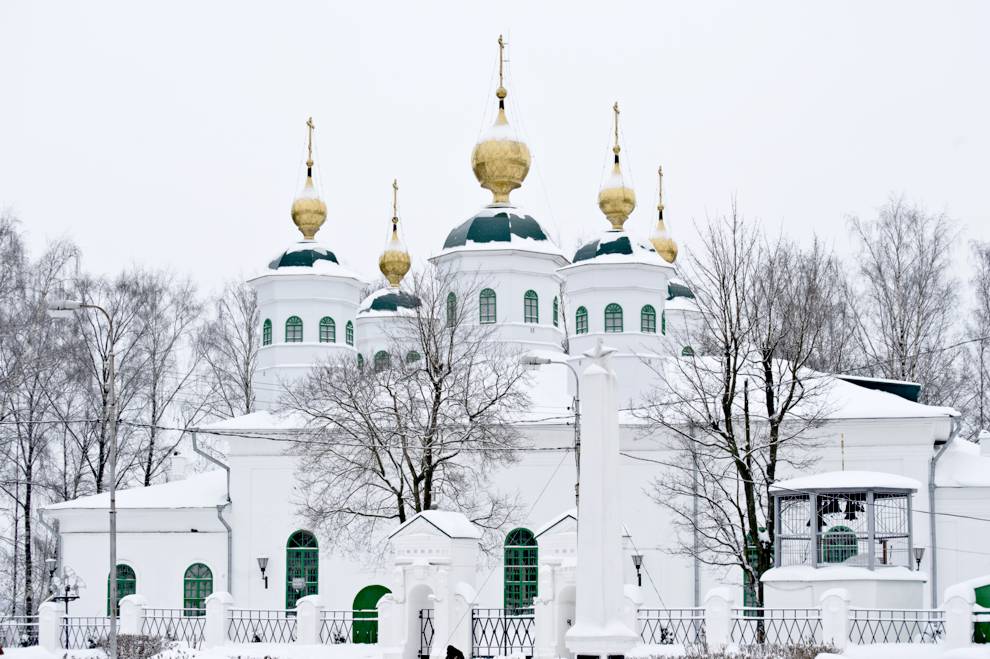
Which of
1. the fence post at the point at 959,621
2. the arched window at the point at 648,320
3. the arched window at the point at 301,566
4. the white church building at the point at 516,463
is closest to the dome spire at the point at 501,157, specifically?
the white church building at the point at 516,463

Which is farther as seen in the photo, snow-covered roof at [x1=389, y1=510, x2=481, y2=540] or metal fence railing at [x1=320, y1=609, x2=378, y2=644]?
metal fence railing at [x1=320, y1=609, x2=378, y2=644]

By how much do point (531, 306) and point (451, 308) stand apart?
4.86 meters

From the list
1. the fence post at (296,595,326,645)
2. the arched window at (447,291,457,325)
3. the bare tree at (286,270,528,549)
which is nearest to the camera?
the fence post at (296,595,326,645)

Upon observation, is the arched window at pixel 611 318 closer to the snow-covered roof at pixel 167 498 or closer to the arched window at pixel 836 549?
the snow-covered roof at pixel 167 498

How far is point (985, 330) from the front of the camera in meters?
36.9

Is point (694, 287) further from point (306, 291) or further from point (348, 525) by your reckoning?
point (306, 291)

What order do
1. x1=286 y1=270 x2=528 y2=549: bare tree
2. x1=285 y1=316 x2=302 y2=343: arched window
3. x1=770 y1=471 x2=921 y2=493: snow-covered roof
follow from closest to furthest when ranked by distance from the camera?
1. x1=770 y1=471 x2=921 y2=493: snow-covered roof
2. x1=286 y1=270 x2=528 y2=549: bare tree
3. x1=285 y1=316 x2=302 y2=343: arched window

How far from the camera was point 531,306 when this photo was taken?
34125 millimetres

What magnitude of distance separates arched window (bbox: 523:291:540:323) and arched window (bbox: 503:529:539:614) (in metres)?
5.44

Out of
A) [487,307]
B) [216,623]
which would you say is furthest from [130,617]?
[487,307]

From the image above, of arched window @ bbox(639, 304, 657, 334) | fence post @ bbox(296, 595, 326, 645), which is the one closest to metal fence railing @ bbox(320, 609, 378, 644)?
fence post @ bbox(296, 595, 326, 645)

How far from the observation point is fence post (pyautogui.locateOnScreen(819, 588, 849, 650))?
19.7 meters

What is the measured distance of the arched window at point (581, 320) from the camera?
32969 millimetres

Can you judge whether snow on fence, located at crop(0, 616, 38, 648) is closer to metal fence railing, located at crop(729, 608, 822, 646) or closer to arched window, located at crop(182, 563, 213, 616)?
arched window, located at crop(182, 563, 213, 616)
